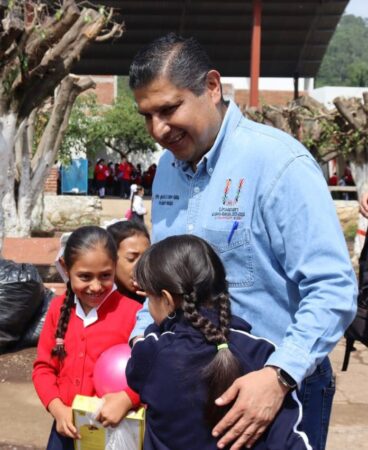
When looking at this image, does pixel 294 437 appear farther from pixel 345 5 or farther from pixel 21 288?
pixel 345 5

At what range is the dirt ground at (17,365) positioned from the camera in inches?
241

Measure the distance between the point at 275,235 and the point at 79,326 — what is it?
44.2 inches

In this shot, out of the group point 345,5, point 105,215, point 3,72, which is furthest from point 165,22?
point 3,72

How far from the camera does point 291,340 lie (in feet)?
6.88

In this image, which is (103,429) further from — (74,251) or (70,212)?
(70,212)

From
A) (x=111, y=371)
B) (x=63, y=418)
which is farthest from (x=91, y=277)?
(x=63, y=418)

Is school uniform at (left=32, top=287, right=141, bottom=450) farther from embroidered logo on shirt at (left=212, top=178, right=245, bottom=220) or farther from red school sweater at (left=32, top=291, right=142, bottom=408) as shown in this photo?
embroidered logo on shirt at (left=212, top=178, right=245, bottom=220)

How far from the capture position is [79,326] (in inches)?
120

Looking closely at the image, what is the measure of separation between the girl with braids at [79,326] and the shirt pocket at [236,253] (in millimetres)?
854

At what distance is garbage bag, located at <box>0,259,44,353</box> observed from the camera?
6363 mm

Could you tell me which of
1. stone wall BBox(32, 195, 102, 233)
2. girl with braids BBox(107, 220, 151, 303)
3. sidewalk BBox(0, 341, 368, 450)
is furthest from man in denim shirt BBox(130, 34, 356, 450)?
stone wall BBox(32, 195, 102, 233)

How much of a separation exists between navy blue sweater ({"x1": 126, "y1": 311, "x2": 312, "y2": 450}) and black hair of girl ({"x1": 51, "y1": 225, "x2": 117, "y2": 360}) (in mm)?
814

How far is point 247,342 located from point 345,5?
27873mm

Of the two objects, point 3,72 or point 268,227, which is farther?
point 3,72
